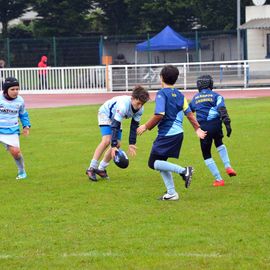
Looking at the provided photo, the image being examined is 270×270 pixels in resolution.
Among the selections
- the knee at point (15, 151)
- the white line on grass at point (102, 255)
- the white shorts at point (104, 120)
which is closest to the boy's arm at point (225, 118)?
the white shorts at point (104, 120)

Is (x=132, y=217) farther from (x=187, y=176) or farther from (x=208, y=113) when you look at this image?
(x=208, y=113)

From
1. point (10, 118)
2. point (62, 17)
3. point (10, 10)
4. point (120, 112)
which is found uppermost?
point (10, 10)

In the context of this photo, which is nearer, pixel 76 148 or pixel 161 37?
pixel 76 148

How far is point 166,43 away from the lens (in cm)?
4084

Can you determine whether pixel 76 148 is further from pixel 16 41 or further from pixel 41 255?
pixel 16 41

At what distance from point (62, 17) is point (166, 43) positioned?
10.6m

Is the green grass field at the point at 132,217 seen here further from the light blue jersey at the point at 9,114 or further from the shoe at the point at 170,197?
the light blue jersey at the point at 9,114

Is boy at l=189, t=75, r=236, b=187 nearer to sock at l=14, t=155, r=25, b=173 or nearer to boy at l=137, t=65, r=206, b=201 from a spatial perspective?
boy at l=137, t=65, r=206, b=201

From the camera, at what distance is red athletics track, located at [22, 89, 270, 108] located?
94.2ft

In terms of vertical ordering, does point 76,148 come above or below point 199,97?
below

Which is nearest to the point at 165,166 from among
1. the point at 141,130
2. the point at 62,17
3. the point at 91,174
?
the point at 141,130

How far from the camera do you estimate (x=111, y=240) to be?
7684 millimetres

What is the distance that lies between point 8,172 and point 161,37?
29191mm

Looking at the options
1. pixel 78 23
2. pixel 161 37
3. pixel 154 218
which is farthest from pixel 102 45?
pixel 154 218
